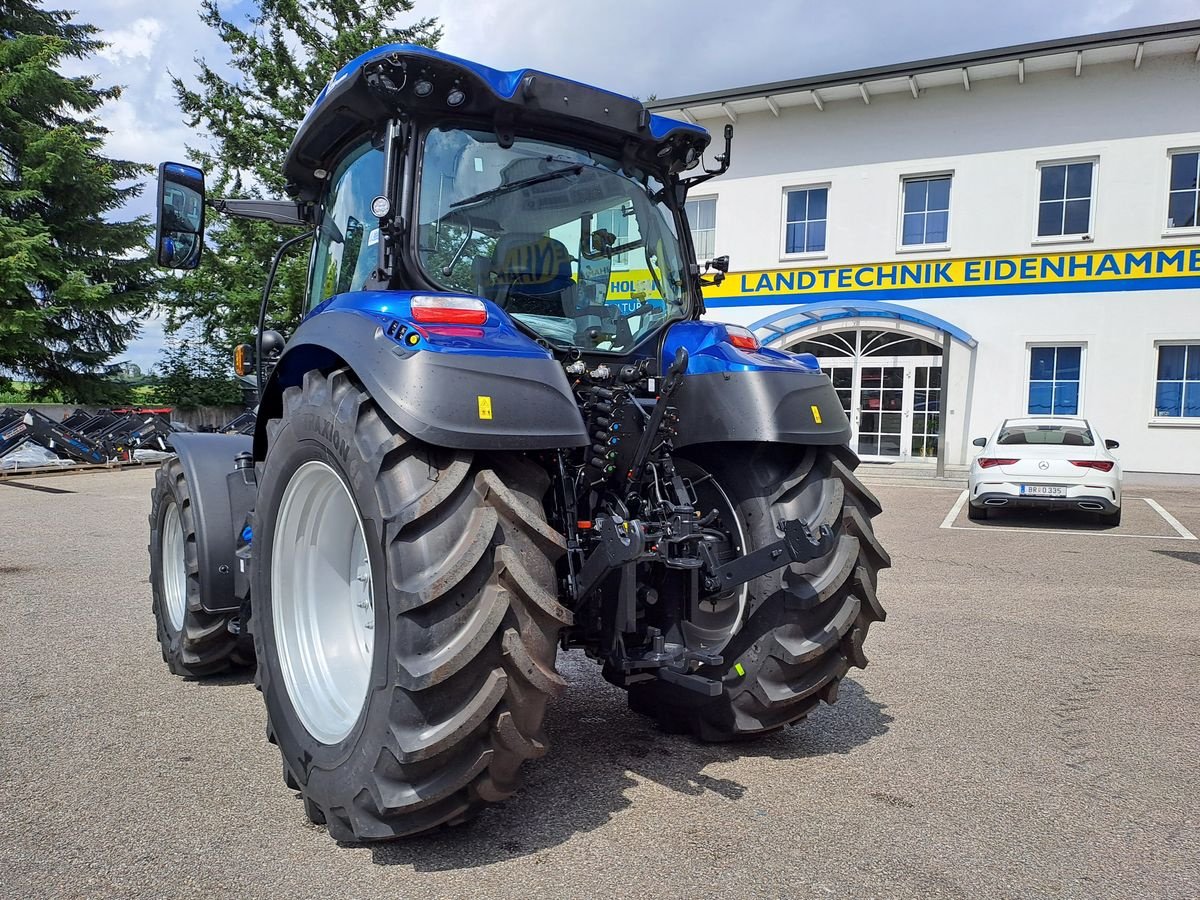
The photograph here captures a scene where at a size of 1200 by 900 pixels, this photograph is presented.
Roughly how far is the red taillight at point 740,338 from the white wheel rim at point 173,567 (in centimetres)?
297

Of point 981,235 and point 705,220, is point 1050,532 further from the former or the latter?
point 705,220

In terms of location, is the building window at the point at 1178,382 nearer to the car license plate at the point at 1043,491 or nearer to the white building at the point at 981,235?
the white building at the point at 981,235

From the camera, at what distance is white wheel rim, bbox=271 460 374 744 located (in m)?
3.05

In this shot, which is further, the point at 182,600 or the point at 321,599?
the point at 182,600

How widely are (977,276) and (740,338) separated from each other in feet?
51.9

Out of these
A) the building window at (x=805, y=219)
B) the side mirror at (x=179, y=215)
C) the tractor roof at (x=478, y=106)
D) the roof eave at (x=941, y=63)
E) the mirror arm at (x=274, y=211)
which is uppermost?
the roof eave at (x=941, y=63)

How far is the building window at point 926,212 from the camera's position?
1795 centimetres

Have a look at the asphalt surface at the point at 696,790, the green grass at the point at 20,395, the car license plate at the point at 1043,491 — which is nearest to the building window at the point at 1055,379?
the car license plate at the point at 1043,491

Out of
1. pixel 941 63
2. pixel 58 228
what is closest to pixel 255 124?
pixel 58 228

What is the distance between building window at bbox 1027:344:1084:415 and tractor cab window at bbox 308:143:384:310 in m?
16.2

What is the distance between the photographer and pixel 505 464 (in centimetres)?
264

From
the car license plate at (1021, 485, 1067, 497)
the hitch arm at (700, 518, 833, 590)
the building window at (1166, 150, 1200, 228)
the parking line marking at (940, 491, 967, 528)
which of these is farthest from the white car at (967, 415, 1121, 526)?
the hitch arm at (700, 518, 833, 590)

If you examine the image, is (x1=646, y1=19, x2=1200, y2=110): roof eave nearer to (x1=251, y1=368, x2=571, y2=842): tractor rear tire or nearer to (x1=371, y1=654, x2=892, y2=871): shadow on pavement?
(x1=371, y1=654, x2=892, y2=871): shadow on pavement

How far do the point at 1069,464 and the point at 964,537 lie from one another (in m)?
2.11
